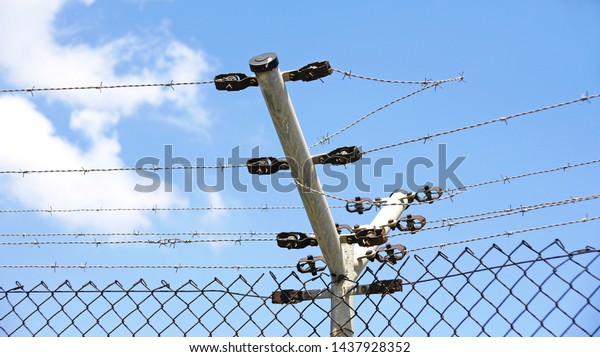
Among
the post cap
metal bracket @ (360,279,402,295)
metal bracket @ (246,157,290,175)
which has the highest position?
the post cap

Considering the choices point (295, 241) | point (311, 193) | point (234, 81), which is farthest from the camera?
point (295, 241)

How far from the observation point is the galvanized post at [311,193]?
10.8ft

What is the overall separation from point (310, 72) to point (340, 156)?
1.57 ft

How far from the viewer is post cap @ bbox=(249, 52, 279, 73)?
3.29 m

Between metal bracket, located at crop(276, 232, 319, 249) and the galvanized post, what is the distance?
17 cm

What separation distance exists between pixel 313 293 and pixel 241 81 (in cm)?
123

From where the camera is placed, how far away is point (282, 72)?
3.45 meters

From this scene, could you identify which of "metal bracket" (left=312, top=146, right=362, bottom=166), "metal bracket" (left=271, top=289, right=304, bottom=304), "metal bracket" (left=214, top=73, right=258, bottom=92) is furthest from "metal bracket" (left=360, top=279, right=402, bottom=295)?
"metal bracket" (left=214, top=73, right=258, bottom=92)

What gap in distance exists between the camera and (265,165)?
12.0 feet

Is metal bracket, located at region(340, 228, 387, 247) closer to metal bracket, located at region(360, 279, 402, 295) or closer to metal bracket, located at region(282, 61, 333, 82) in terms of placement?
metal bracket, located at region(360, 279, 402, 295)

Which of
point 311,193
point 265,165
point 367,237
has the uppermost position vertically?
point 265,165

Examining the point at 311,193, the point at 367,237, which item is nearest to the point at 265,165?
the point at 311,193

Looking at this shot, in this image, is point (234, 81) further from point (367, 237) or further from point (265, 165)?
point (367, 237)
